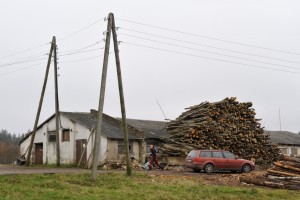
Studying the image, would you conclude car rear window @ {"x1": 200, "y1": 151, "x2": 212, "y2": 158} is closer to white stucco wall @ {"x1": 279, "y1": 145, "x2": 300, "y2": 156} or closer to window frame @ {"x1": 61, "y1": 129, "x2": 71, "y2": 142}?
window frame @ {"x1": 61, "y1": 129, "x2": 71, "y2": 142}

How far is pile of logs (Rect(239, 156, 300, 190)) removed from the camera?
1823 cm

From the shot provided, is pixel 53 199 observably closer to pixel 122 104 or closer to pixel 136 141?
pixel 122 104

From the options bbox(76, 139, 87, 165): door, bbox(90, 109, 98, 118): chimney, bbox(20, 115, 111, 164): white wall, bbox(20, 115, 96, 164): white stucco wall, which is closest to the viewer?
bbox(20, 115, 111, 164): white wall

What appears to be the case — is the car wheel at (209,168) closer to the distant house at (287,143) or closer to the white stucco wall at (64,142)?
the white stucco wall at (64,142)

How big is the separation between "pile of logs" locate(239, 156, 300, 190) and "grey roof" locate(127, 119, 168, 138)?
14569mm

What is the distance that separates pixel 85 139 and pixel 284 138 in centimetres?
2597

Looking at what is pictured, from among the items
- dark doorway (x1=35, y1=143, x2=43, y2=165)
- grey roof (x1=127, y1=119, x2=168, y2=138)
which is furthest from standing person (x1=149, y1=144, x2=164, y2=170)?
dark doorway (x1=35, y1=143, x2=43, y2=165)

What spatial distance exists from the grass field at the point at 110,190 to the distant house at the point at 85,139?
1400 cm

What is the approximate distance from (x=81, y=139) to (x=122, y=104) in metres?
14.3


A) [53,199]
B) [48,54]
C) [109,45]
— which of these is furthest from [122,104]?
[48,54]

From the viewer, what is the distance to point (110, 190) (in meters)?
15.5

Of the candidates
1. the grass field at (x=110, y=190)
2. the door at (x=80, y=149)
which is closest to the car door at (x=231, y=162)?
the grass field at (x=110, y=190)

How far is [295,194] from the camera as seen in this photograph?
52.0ft

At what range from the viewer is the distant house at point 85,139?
3262 cm
